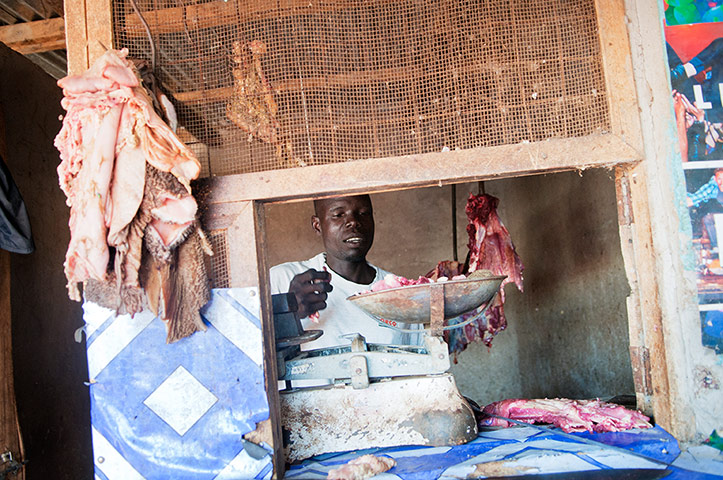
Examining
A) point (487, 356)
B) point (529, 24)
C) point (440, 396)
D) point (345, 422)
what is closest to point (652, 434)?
point (440, 396)

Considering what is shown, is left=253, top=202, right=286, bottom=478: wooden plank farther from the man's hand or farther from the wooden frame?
the man's hand

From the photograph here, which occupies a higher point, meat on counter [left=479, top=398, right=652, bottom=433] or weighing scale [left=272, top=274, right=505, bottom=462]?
weighing scale [left=272, top=274, right=505, bottom=462]

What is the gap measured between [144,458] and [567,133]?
232cm

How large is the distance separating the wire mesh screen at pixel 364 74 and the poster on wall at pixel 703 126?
36cm

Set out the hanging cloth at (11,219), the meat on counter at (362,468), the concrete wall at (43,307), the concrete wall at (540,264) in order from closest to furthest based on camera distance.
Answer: the meat on counter at (362,468), the hanging cloth at (11,219), the concrete wall at (43,307), the concrete wall at (540,264)

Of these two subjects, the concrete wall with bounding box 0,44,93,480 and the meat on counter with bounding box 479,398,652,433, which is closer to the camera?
the meat on counter with bounding box 479,398,652,433

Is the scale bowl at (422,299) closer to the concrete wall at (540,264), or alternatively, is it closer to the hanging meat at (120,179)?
the hanging meat at (120,179)

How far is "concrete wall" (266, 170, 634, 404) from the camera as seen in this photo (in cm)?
473

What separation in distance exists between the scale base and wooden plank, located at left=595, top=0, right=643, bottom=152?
54.4 inches

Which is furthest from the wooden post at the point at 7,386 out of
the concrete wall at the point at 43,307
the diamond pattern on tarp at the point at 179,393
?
the diamond pattern on tarp at the point at 179,393

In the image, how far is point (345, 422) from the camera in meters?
2.74

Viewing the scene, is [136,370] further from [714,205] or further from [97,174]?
[714,205]

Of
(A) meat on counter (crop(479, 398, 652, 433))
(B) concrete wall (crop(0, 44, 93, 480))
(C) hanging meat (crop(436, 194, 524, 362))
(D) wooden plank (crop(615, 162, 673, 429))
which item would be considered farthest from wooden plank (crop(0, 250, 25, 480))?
(D) wooden plank (crop(615, 162, 673, 429))

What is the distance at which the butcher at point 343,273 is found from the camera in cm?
404
